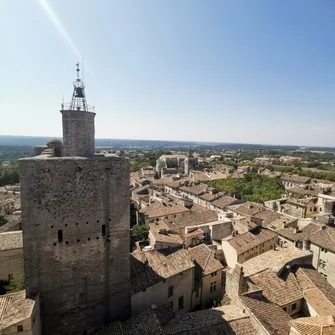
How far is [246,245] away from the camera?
84.2ft

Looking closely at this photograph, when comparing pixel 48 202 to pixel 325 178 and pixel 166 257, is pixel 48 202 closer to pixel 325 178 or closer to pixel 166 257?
pixel 166 257

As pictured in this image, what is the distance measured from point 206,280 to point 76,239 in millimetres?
11876

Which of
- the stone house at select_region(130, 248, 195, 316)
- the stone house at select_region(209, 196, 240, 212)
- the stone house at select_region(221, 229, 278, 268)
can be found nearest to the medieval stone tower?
the stone house at select_region(130, 248, 195, 316)

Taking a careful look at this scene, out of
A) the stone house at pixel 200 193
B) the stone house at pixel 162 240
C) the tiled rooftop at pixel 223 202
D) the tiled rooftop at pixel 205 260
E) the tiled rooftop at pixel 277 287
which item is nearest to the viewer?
the tiled rooftop at pixel 277 287

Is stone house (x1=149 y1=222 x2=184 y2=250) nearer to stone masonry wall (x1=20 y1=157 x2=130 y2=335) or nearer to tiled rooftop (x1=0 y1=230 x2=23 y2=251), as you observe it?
stone masonry wall (x1=20 y1=157 x2=130 y2=335)

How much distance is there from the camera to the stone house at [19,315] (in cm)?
1155

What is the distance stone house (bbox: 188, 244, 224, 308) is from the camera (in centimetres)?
2046

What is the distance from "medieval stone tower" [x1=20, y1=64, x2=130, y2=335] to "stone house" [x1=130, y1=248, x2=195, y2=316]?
3.62 ft

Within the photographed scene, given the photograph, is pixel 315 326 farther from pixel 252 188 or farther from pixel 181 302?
pixel 252 188

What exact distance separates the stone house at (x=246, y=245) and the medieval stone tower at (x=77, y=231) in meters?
12.7

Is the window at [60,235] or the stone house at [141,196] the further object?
the stone house at [141,196]

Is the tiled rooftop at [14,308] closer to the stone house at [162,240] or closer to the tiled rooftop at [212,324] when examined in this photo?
the tiled rooftop at [212,324]

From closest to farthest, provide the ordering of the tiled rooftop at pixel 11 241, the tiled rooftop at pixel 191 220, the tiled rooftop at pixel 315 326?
the tiled rooftop at pixel 315 326
the tiled rooftop at pixel 11 241
the tiled rooftop at pixel 191 220

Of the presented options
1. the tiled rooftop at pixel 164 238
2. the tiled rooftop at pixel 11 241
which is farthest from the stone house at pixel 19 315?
the tiled rooftop at pixel 164 238
